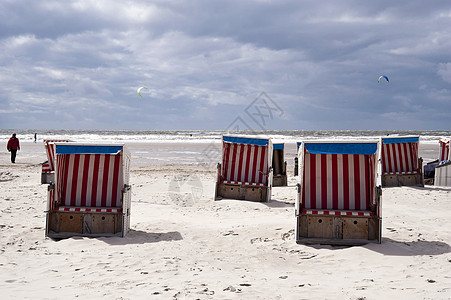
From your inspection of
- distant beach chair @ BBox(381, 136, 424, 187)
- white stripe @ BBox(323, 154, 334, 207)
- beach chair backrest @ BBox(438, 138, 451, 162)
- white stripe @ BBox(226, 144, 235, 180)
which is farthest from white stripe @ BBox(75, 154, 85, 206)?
beach chair backrest @ BBox(438, 138, 451, 162)

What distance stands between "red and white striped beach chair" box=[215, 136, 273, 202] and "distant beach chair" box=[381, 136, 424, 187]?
4.94m

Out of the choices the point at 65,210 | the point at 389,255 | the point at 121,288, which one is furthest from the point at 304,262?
the point at 65,210

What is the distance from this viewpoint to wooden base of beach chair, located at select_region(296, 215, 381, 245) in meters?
6.53

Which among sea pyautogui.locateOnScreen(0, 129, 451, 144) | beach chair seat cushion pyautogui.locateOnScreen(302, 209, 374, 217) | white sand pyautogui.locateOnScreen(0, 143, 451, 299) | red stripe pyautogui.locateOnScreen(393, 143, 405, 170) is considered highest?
sea pyautogui.locateOnScreen(0, 129, 451, 144)

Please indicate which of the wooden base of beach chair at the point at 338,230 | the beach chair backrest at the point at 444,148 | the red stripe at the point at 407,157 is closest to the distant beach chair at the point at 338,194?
the wooden base of beach chair at the point at 338,230

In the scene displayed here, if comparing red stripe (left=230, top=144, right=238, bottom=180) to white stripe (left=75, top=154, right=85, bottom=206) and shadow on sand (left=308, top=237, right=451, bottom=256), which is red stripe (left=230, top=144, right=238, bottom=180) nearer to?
white stripe (left=75, top=154, right=85, bottom=206)

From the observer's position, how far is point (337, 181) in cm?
695

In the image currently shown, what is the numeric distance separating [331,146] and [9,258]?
5.45 metres

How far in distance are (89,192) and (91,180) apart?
24 cm

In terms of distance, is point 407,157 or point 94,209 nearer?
point 94,209

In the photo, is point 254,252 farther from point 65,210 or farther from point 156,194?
point 156,194

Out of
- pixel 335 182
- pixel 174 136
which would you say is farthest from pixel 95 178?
pixel 174 136

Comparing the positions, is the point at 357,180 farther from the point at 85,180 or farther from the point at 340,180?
the point at 85,180

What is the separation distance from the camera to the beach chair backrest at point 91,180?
749 cm
